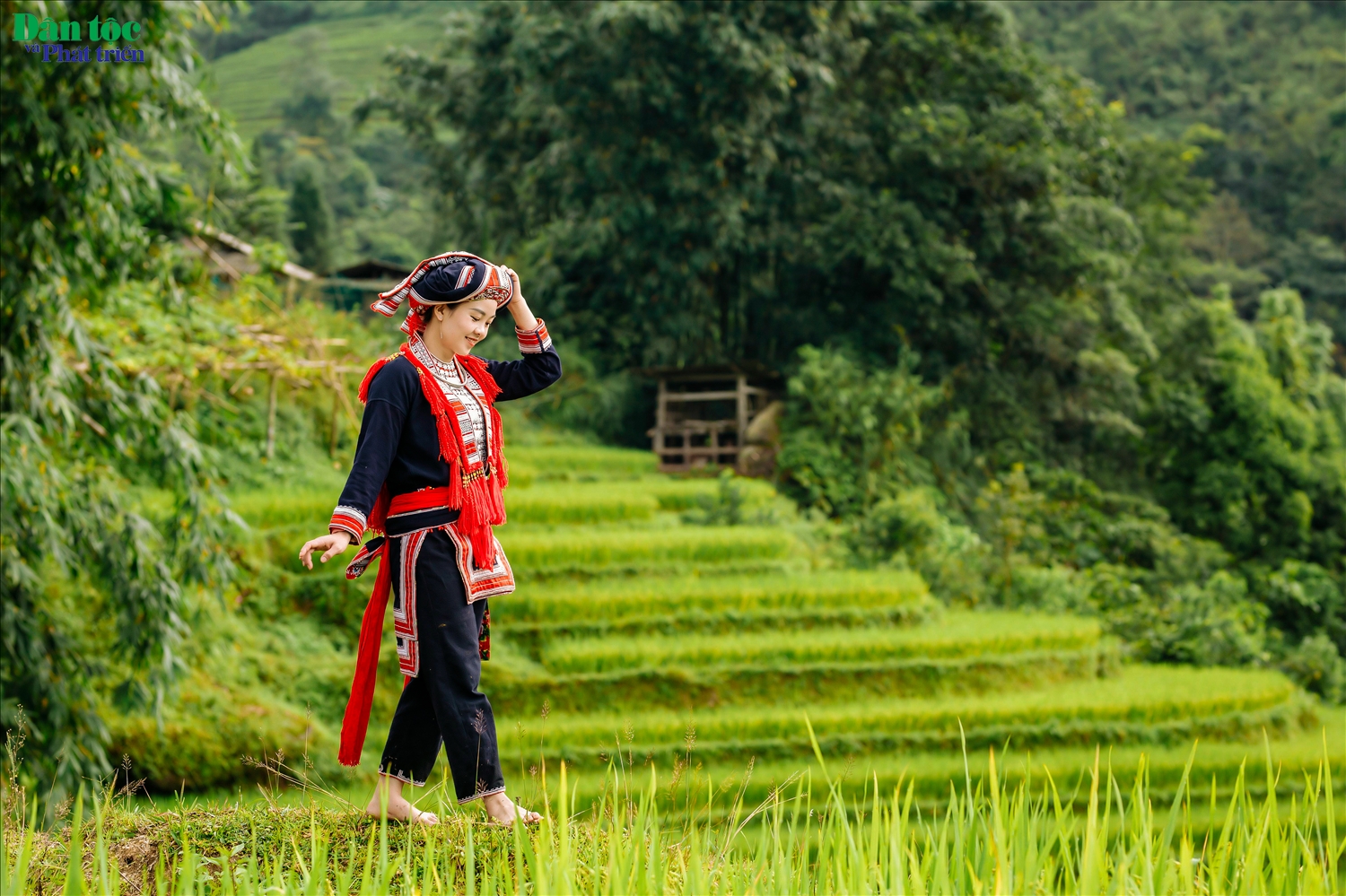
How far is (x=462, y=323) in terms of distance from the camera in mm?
3119

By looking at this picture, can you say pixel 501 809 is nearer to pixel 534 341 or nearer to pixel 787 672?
pixel 534 341

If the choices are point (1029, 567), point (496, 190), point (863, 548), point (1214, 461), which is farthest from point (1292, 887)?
point (496, 190)

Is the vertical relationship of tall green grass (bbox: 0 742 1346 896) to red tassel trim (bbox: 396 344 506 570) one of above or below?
below

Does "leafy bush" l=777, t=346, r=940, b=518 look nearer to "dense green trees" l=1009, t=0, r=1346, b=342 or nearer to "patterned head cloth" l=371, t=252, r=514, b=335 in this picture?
"patterned head cloth" l=371, t=252, r=514, b=335

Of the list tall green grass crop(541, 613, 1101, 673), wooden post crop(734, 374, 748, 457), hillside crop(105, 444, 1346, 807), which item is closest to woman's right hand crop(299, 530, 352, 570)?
hillside crop(105, 444, 1346, 807)

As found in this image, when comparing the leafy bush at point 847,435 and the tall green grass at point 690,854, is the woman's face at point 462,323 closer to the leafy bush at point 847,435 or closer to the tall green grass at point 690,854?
the tall green grass at point 690,854

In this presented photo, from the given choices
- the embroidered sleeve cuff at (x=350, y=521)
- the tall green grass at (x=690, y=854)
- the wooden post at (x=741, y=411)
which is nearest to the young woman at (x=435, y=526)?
the embroidered sleeve cuff at (x=350, y=521)

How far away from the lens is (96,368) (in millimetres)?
5785

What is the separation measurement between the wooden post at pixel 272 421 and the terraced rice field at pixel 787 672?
2556mm

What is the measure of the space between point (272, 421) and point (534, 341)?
30.9 feet

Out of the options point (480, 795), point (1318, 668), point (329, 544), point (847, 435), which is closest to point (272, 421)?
point (847, 435)

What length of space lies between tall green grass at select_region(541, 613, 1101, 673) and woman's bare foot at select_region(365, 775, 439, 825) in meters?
6.87

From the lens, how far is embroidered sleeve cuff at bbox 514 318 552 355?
11.2 ft

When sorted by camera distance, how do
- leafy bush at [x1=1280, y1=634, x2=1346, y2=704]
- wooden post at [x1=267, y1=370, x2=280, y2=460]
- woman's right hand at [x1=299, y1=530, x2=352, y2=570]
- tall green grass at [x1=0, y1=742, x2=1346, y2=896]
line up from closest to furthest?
tall green grass at [x1=0, y1=742, x2=1346, y2=896]
woman's right hand at [x1=299, y1=530, x2=352, y2=570]
wooden post at [x1=267, y1=370, x2=280, y2=460]
leafy bush at [x1=1280, y1=634, x2=1346, y2=704]
